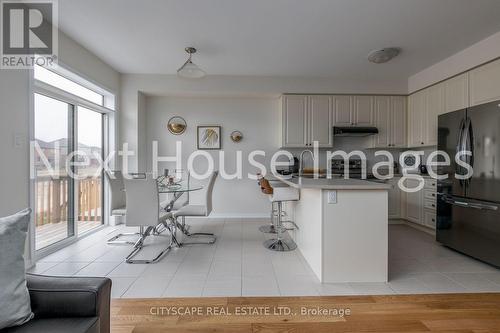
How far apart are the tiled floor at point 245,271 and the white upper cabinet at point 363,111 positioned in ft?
7.05

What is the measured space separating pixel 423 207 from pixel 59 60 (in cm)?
543

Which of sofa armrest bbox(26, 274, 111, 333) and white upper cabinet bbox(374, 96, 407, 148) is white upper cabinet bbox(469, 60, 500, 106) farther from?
sofa armrest bbox(26, 274, 111, 333)

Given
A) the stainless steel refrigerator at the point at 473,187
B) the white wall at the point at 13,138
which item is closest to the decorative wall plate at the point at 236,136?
the white wall at the point at 13,138

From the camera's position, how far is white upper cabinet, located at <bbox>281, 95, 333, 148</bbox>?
426 centimetres

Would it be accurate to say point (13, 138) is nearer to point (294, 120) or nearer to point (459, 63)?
point (294, 120)

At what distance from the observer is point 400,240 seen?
3328 millimetres

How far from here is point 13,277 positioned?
0.92 metres

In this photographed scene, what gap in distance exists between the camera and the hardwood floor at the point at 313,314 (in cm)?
159

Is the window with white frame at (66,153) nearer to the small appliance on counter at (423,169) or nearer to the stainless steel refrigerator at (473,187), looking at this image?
the stainless steel refrigerator at (473,187)

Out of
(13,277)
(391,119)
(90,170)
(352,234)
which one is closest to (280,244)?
(352,234)

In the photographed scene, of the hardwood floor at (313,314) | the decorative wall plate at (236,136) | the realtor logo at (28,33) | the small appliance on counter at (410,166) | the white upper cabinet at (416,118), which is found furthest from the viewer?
the decorative wall plate at (236,136)

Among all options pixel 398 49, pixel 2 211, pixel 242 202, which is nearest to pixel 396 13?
pixel 398 49

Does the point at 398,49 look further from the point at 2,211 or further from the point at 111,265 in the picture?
the point at 2,211

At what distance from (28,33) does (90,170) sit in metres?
1.91
